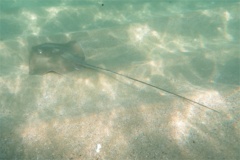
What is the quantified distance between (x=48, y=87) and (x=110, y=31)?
405cm

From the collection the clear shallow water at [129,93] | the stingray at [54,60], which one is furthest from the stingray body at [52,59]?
the clear shallow water at [129,93]

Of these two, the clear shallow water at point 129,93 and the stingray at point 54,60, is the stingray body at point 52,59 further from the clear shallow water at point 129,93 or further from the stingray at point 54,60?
the clear shallow water at point 129,93

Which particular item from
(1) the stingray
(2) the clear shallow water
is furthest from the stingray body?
(2) the clear shallow water

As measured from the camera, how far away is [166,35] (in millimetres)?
9320

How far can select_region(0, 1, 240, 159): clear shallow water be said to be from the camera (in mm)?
4602

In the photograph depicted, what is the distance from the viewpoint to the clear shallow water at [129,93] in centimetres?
460

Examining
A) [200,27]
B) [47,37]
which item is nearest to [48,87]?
[47,37]

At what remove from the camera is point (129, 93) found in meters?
6.06

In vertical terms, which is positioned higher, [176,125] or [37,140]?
[176,125]

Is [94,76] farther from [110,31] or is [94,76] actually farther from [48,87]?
[110,31]

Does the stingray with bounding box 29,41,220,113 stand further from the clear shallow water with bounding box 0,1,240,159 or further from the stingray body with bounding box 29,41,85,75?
the clear shallow water with bounding box 0,1,240,159

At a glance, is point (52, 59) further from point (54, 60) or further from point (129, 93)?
point (129, 93)

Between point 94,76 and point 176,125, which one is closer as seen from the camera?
point 176,125

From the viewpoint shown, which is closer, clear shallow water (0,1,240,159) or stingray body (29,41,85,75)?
clear shallow water (0,1,240,159)
